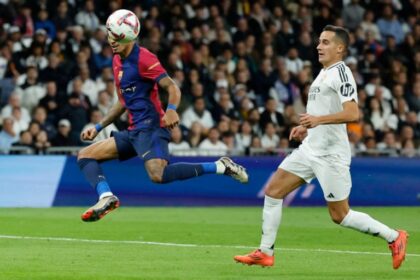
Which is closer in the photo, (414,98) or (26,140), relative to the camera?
(26,140)

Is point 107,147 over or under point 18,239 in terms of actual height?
over

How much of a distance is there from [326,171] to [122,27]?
2718mm

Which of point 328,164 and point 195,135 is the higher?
point 328,164

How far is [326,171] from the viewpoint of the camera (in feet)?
38.9

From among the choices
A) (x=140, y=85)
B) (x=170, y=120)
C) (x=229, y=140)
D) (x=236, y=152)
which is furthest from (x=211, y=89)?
(x=170, y=120)

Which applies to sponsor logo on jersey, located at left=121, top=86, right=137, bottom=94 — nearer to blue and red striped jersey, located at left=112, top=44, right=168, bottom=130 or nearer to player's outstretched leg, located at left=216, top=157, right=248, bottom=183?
blue and red striped jersey, located at left=112, top=44, right=168, bottom=130

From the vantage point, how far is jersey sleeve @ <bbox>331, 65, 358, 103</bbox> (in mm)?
11570

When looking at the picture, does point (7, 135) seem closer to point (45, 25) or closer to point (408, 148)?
point (45, 25)

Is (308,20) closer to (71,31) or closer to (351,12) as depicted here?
(351,12)

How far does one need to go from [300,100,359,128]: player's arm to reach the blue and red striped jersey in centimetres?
224

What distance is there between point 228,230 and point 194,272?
5.46m

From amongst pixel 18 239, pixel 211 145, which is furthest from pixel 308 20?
pixel 18 239

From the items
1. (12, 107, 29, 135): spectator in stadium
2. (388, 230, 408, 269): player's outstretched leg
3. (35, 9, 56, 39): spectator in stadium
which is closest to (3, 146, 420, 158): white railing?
(12, 107, 29, 135): spectator in stadium

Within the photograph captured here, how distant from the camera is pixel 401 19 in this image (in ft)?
101
